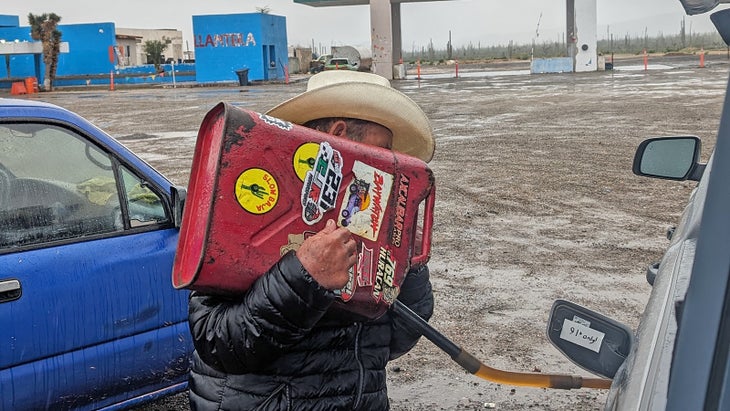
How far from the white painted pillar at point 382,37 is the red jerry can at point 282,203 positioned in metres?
39.5

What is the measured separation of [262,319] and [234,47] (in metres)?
44.3

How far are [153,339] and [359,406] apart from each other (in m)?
1.86

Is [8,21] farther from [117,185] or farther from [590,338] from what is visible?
[590,338]

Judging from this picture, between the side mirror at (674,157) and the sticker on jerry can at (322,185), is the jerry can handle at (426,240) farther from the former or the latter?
the side mirror at (674,157)

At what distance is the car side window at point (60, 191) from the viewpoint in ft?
11.6

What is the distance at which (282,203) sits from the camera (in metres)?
1.84

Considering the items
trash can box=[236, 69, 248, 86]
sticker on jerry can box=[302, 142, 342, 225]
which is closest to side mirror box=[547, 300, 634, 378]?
sticker on jerry can box=[302, 142, 342, 225]

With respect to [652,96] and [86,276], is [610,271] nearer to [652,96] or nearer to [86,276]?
[86,276]

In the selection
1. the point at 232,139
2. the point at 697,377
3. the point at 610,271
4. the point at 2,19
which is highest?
the point at 2,19

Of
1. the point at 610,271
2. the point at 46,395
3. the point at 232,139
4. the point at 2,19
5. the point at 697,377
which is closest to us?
A: the point at 697,377

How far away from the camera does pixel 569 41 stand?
4134 cm

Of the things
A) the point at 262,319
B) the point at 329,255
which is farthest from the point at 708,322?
the point at 262,319

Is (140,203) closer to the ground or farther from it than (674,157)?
closer to the ground

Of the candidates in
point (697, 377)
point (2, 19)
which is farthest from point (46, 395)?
point (2, 19)
